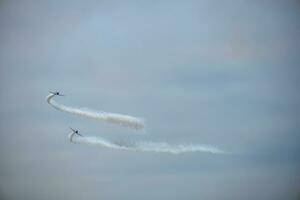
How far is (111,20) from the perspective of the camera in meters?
7.27

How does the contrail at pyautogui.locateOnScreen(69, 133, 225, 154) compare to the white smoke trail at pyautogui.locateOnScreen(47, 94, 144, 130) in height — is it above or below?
below

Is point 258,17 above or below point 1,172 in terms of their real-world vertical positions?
above

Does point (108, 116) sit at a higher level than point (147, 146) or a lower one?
higher

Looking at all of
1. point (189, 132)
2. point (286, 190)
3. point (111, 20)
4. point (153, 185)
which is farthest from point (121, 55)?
point (286, 190)

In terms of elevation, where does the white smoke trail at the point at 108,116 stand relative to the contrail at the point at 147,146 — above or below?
above

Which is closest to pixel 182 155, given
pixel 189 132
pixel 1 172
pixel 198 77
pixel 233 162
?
pixel 189 132

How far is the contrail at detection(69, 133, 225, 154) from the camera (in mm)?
7078

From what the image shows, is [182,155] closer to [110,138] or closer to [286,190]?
[110,138]

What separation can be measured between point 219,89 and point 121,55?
5.44ft

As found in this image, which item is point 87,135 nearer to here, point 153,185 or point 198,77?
point 153,185

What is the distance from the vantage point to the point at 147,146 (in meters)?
7.14

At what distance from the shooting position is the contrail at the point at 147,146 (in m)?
7.08

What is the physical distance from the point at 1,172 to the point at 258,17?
4883 mm

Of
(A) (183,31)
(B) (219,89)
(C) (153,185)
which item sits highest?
(A) (183,31)
